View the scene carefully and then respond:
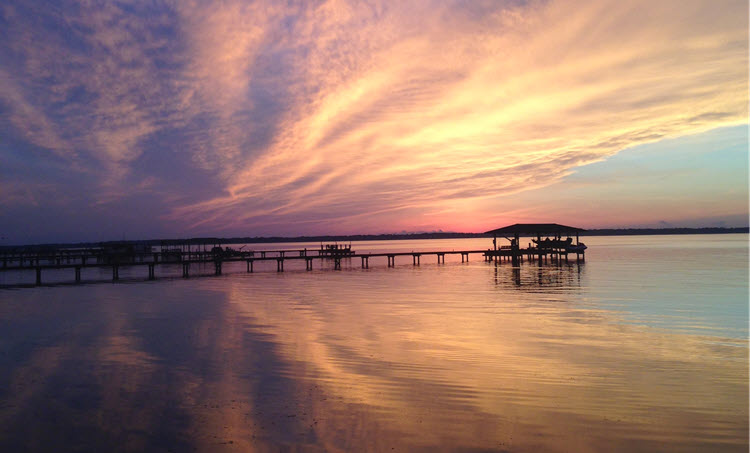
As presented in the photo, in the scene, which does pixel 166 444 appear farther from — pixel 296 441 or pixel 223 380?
pixel 223 380

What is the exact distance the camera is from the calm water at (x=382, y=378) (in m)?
7.98

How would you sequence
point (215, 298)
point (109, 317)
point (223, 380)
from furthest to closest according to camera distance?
point (215, 298)
point (109, 317)
point (223, 380)

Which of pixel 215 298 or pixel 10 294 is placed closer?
pixel 215 298

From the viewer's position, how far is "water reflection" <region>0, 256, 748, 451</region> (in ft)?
26.1

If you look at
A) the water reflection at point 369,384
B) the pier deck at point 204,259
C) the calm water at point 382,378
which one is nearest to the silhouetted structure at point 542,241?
the pier deck at point 204,259

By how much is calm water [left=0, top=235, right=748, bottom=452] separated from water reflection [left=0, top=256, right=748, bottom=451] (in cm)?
5

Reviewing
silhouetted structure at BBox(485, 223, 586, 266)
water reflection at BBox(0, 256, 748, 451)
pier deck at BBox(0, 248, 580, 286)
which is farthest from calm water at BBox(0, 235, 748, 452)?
silhouetted structure at BBox(485, 223, 586, 266)

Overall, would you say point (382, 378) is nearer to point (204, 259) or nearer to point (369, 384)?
point (369, 384)

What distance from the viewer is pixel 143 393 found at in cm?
1045

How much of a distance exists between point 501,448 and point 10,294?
1408 inches

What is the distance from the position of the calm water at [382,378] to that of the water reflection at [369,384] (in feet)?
0.16

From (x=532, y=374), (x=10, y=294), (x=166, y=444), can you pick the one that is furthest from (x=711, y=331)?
(x=10, y=294)

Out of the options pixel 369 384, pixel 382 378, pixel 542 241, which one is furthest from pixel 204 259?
pixel 369 384

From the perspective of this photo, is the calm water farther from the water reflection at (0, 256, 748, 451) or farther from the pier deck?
the pier deck
